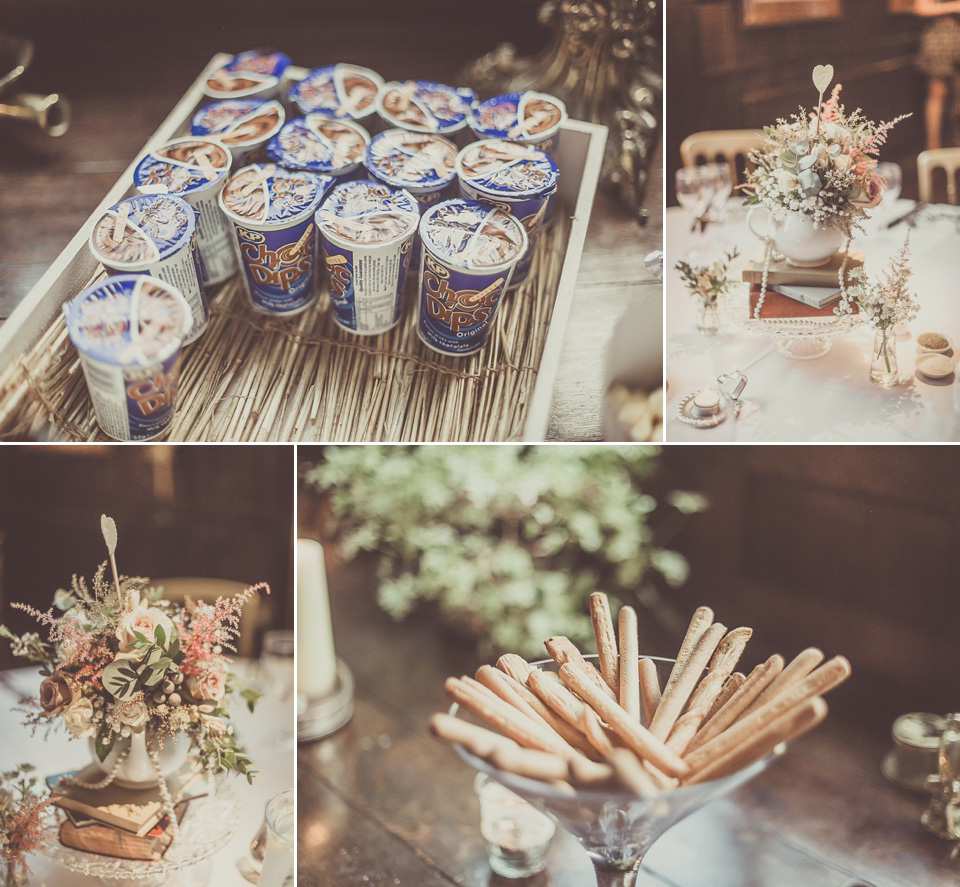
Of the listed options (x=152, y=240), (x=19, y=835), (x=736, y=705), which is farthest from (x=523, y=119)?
(x=19, y=835)

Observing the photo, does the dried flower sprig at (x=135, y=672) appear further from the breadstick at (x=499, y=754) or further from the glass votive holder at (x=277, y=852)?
the breadstick at (x=499, y=754)

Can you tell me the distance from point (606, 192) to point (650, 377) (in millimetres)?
401

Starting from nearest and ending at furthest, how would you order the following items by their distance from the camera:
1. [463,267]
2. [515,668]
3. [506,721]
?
[506,721], [515,668], [463,267]

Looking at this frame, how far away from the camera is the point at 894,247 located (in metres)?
1.30

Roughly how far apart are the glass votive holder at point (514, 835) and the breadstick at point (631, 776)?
416 millimetres

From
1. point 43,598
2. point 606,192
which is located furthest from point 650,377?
point 43,598

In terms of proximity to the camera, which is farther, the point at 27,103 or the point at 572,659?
the point at 27,103

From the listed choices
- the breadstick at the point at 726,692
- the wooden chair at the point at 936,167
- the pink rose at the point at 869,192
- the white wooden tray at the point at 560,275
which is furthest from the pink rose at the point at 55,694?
the wooden chair at the point at 936,167

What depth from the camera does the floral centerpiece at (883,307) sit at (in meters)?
1.23

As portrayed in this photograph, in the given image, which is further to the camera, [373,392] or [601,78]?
[601,78]

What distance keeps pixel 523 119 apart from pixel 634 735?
39.7 inches

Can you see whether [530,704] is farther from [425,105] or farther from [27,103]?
[27,103]

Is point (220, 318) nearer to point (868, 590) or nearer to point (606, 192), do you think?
point (606, 192)

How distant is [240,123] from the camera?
1302mm
